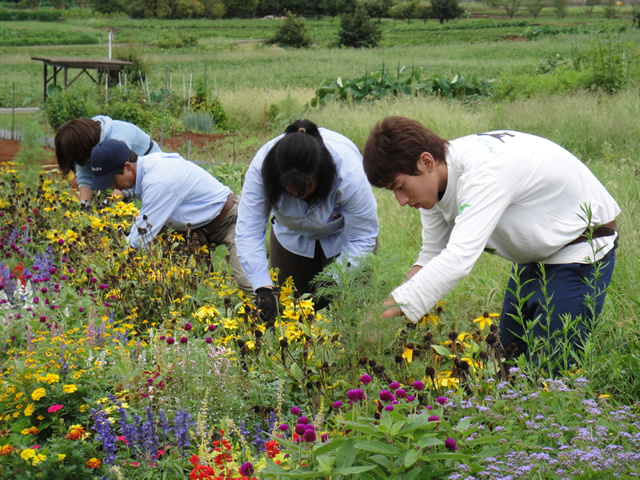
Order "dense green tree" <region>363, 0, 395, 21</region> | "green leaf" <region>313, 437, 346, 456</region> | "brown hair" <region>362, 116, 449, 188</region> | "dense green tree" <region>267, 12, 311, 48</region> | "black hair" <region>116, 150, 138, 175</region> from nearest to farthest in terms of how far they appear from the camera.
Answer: "green leaf" <region>313, 437, 346, 456</region>, "brown hair" <region>362, 116, 449, 188</region>, "black hair" <region>116, 150, 138, 175</region>, "dense green tree" <region>267, 12, 311, 48</region>, "dense green tree" <region>363, 0, 395, 21</region>

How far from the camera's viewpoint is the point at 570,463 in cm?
189

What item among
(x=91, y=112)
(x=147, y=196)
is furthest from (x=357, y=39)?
(x=147, y=196)

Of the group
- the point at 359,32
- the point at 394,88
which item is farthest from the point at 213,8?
the point at 394,88

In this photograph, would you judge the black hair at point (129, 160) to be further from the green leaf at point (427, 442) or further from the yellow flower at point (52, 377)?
the green leaf at point (427, 442)

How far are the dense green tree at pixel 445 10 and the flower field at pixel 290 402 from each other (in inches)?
3046

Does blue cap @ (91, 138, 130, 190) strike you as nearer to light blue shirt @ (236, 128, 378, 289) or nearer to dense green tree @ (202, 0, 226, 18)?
light blue shirt @ (236, 128, 378, 289)

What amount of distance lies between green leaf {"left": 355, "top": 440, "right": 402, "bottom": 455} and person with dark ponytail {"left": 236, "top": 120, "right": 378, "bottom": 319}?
155 centimetres

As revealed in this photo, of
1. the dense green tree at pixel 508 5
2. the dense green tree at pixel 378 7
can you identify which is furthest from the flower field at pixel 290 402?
the dense green tree at pixel 508 5

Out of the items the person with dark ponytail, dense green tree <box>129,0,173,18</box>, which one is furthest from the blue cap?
dense green tree <box>129,0,173,18</box>

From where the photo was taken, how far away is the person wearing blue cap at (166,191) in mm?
4621

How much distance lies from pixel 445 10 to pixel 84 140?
7733cm

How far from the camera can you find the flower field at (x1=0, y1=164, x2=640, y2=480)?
1933mm

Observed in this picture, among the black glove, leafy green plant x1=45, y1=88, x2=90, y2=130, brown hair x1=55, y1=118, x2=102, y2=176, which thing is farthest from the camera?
leafy green plant x1=45, y1=88, x2=90, y2=130

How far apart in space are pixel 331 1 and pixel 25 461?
8532 cm
